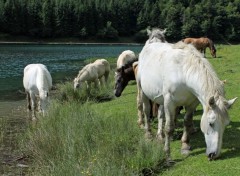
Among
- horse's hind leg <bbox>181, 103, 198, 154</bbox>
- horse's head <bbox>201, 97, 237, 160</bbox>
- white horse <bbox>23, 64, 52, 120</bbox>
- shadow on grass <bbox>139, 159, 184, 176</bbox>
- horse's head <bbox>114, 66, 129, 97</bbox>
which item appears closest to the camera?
horse's head <bbox>201, 97, 237, 160</bbox>

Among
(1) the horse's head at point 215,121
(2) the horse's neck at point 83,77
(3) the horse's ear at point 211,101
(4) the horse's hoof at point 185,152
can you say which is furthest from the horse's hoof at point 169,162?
(2) the horse's neck at point 83,77

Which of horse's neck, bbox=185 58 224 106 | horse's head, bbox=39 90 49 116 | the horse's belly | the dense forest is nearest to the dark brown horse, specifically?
horse's head, bbox=39 90 49 116

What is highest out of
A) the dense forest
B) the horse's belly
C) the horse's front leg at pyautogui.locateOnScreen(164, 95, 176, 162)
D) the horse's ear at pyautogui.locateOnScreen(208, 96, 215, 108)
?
the horse's ear at pyautogui.locateOnScreen(208, 96, 215, 108)

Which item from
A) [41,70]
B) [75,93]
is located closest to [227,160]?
[41,70]

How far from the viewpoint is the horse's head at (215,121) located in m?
7.16

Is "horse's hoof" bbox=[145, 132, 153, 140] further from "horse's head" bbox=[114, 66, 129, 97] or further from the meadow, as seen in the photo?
"horse's head" bbox=[114, 66, 129, 97]

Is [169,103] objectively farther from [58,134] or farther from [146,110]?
[58,134]

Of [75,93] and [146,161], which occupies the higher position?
[146,161]

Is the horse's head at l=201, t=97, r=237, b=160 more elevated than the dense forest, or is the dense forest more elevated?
the horse's head at l=201, t=97, r=237, b=160

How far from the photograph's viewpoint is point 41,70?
16.0m

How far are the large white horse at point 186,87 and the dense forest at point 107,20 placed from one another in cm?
10773

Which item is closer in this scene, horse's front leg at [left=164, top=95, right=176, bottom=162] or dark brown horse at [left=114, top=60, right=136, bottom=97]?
horse's front leg at [left=164, top=95, right=176, bottom=162]

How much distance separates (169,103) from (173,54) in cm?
107

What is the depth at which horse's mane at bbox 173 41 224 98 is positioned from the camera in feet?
24.3
